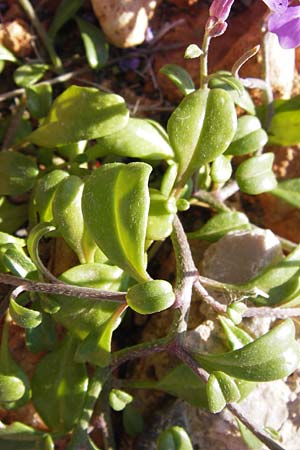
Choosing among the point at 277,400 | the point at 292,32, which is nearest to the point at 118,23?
the point at 292,32

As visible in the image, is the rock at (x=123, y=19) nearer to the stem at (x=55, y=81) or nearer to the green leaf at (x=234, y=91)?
the stem at (x=55, y=81)

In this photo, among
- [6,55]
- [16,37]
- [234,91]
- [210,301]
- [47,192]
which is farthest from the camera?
[16,37]

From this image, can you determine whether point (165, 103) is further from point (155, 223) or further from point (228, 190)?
point (155, 223)

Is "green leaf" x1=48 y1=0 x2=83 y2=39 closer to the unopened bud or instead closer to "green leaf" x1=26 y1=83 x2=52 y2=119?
"green leaf" x1=26 y1=83 x2=52 y2=119

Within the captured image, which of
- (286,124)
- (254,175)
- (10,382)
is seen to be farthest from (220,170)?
(10,382)

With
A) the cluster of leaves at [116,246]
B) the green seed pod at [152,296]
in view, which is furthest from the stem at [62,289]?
the green seed pod at [152,296]

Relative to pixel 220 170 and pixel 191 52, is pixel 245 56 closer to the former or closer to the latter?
pixel 191 52
